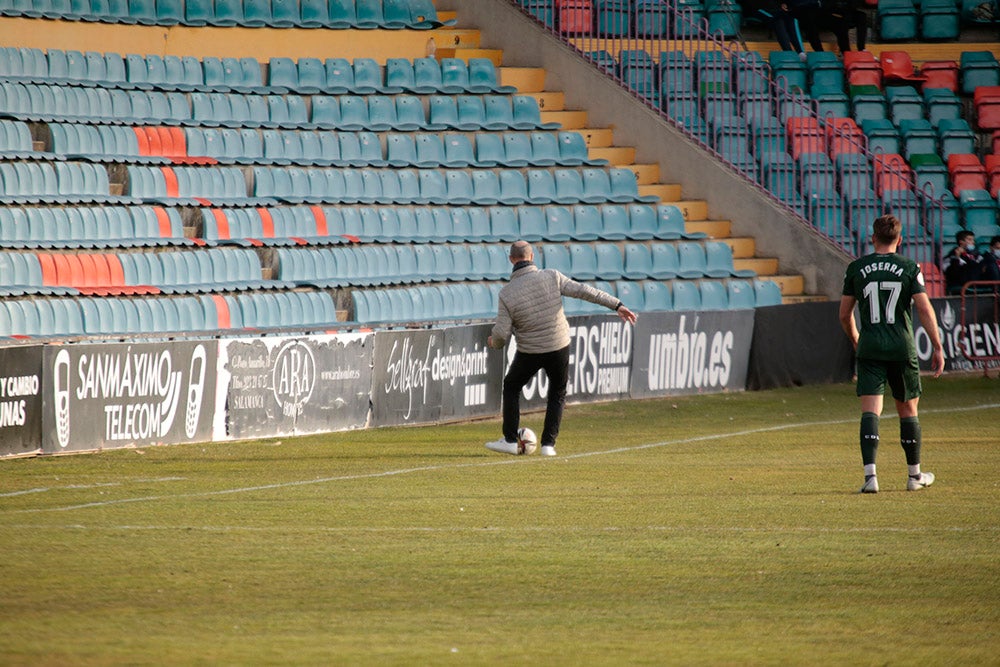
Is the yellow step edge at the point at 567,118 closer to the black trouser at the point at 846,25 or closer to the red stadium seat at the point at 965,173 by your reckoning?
the black trouser at the point at 846,25

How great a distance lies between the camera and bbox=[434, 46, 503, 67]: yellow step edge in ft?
79.7

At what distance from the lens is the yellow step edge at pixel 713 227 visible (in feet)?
77.0

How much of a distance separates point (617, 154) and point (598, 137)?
1.36ft

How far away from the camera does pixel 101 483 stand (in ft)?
38.1

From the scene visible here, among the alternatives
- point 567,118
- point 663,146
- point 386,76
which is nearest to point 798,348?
point 663,146

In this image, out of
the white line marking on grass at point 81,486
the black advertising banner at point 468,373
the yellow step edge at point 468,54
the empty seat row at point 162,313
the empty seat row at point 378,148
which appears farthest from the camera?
the yellow step edge at point 468,54

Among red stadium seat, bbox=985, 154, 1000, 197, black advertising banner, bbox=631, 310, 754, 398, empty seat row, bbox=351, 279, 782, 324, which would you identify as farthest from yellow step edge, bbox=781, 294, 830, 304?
red stadium seat, bbox=985, 154, 1000, 197

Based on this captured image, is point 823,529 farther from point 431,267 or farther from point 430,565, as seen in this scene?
point 431,267

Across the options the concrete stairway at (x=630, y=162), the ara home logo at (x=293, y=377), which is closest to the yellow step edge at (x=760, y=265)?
the concrete stairway at (x=630, y=162)

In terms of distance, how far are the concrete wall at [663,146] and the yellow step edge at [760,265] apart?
0.13 metres

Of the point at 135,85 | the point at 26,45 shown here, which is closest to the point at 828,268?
the point at 135,85

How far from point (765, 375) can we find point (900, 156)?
7.03 m

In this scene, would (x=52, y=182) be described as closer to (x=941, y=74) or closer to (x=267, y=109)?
(x=267, y=109)

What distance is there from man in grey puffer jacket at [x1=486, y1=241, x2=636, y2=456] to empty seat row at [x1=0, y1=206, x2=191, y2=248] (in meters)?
5.56
